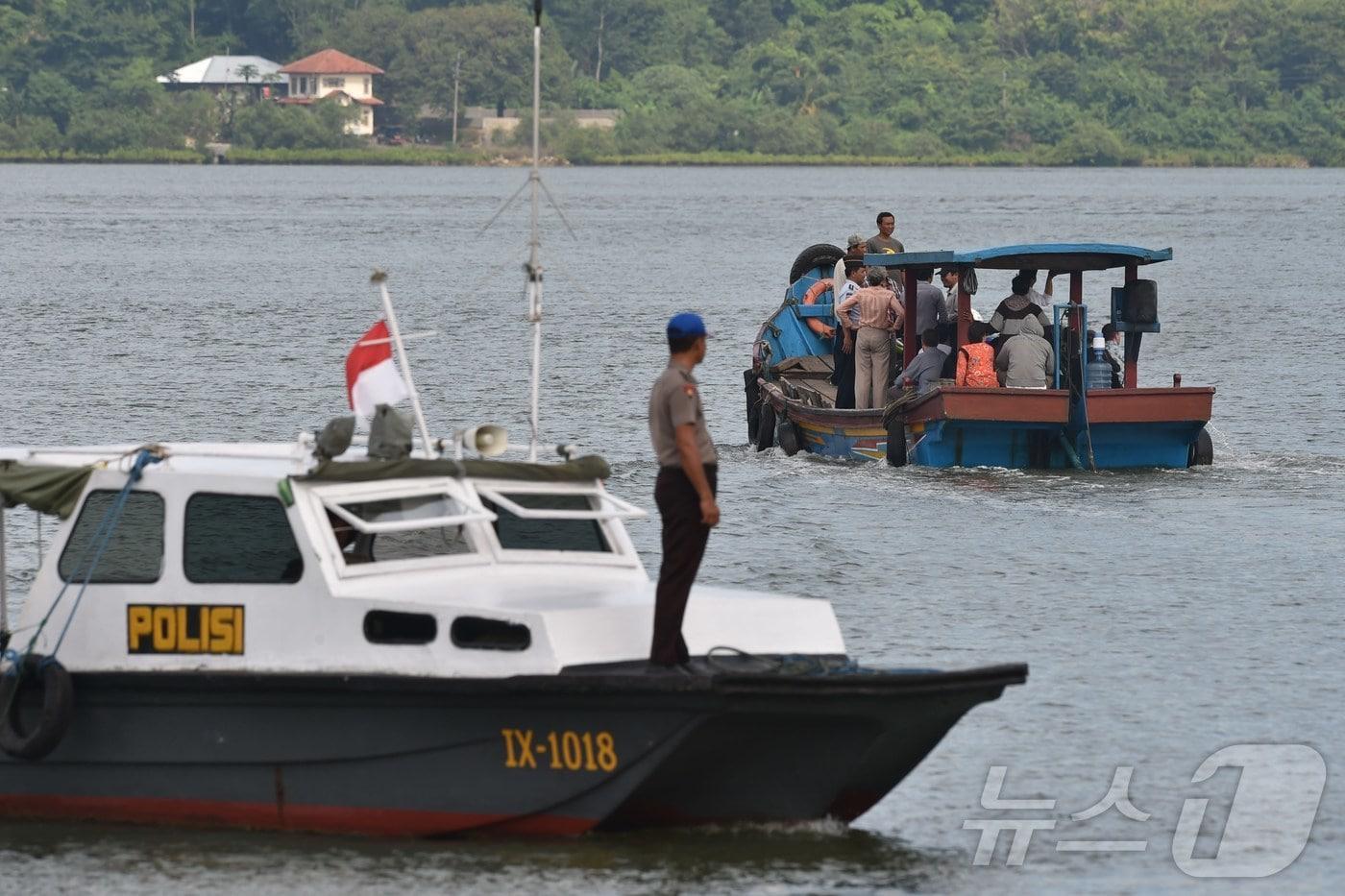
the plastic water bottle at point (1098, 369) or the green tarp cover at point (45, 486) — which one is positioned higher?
the green tarp cover at point (45, 486)

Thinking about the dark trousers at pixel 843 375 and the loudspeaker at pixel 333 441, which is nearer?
the loudspeaker at pixel 333 441

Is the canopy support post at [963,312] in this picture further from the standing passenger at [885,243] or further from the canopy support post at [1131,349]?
the canopy support post at [1131,349]

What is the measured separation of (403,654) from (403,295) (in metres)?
52.3

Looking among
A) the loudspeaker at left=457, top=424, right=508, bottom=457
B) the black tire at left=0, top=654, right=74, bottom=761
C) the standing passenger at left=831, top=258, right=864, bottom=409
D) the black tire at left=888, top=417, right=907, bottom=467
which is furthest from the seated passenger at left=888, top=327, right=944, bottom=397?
the black tire at left=0, top=654, right=74, bottom=761

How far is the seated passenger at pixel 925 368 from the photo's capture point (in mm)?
28656

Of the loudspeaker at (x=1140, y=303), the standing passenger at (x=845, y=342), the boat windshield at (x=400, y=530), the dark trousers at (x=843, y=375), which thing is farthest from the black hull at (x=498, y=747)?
the dark trousers at (x=843, y=375)

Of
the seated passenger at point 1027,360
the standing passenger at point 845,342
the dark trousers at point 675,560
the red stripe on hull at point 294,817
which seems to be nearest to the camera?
the dark trousers at point 675,560

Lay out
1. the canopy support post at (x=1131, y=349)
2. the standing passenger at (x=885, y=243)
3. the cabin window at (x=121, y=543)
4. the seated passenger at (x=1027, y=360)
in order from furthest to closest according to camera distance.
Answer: the standing passenger at (x=885, y=243) < the canopy support post at (x=1131, y=349) < the seated passenger at (x=1027, y=360) < the cabin window at (x=121, y=543)

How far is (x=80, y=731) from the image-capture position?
13.7 meters

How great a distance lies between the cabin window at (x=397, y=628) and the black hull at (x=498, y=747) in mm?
233

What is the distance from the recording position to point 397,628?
42.5 feet

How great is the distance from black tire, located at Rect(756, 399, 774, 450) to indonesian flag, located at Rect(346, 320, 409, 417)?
58.5 feet

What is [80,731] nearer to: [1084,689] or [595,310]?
[1084,689]

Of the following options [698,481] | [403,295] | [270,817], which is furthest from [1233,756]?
[403,295]
